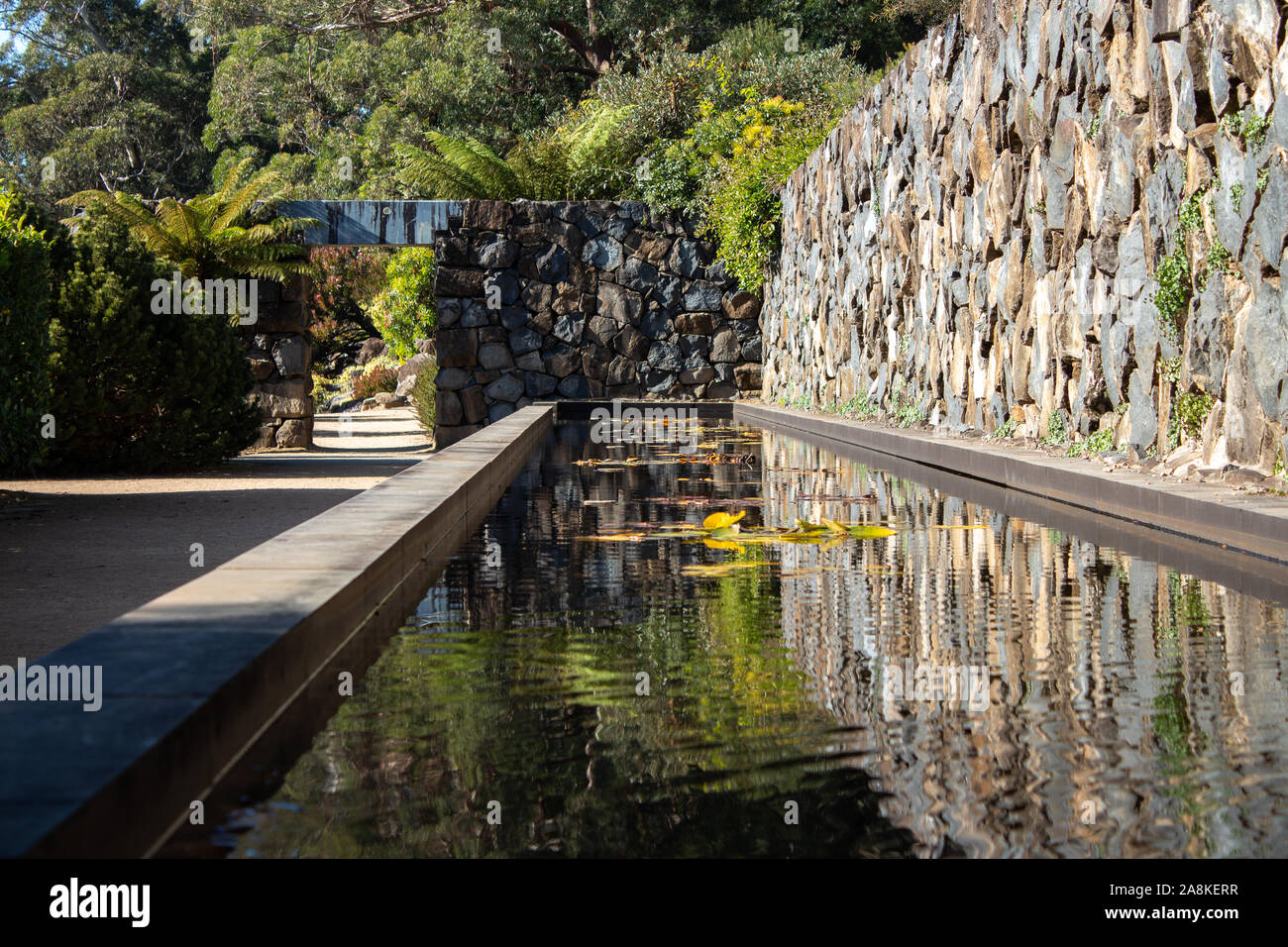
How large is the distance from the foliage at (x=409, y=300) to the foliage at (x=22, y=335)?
46.8ft

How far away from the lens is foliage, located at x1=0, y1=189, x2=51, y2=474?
9094 millimetres

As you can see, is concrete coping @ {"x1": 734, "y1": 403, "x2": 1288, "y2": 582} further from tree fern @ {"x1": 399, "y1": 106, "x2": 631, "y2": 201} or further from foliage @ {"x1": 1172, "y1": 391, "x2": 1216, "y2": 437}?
tree fern @ {"x1": 399, "y1": 106, "x2": 631, "y2": 201}

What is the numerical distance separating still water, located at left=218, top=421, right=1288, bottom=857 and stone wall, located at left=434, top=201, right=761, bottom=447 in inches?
586

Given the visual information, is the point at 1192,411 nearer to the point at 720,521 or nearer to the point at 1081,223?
the point at 1081,223

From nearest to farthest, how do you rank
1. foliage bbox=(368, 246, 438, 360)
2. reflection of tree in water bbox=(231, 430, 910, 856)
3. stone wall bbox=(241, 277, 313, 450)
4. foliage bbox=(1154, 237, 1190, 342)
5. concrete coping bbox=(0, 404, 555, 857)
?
1. concrete coping bbox=(0, 404, 555, 857)
2. reflection of tree in water bbox=(231, 430, 910, 856)
3. foliage bbox=(1154, 237, 1190, 342)
4. stone wall bbox=(241, 277, 313, 450)
5. foliage bbox=(368, 246, 438, 360)

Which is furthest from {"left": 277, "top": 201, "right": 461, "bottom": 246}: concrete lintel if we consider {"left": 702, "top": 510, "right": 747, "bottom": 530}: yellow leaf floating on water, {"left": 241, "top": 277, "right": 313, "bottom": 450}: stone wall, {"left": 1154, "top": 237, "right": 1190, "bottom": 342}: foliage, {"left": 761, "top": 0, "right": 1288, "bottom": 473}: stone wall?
{"left": 702, "top": 510, "right": 747, "bottom": 530}: yellow leaf floating on water

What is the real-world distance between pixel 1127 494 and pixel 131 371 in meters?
9.19

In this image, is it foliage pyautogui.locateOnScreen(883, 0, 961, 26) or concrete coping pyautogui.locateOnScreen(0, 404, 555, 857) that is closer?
concrete coping pyautogui.locateOnScreen(0, 404, 555, 857)

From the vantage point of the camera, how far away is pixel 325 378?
3419 centimetres

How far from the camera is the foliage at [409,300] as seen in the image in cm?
2453
